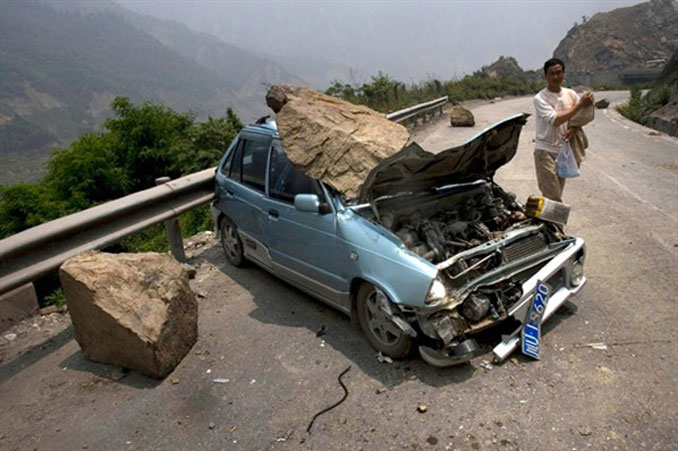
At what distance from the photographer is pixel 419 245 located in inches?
166

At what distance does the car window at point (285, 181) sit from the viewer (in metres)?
4.83

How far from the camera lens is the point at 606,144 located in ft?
44.3

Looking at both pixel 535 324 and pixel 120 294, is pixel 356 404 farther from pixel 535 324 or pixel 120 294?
pixel 120 294

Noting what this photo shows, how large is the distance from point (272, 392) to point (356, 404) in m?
0.67

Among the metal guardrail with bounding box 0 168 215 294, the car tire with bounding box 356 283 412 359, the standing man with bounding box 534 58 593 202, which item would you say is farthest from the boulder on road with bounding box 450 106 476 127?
the car tire with bounding box 356 283 412 359

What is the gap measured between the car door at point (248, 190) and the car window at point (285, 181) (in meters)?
0.15

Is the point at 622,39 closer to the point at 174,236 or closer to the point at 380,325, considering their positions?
the point at 174,236

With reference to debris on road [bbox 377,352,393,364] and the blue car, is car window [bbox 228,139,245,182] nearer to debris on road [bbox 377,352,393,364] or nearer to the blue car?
the blue car

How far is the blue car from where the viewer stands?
12.2 feet

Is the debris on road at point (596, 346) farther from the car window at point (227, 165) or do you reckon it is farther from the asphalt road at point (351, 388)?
the car window at point (227, 165)

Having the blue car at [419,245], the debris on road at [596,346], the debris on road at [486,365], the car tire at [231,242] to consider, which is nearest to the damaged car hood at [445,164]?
the blue car at [419,245]

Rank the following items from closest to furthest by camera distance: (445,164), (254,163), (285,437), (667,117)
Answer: (285,437) → (445,164) → (254,163) → (667,117)

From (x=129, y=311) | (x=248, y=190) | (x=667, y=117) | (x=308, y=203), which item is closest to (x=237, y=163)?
(x=248, y=190)

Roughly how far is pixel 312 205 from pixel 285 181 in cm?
81
